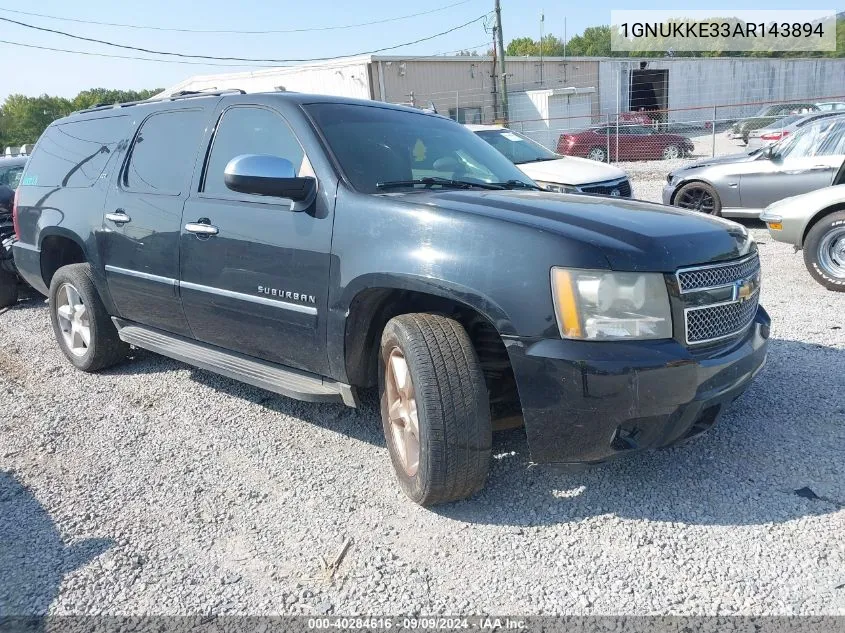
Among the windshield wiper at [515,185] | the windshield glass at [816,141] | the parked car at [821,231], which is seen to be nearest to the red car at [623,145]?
the windshield glass at [816,141]

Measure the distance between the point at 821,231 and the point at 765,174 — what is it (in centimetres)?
322

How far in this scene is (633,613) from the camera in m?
2.43

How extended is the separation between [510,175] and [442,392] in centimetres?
185

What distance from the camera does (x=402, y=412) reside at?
3.26m

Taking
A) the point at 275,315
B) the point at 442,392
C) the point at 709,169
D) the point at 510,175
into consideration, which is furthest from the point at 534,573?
the point at 709,169

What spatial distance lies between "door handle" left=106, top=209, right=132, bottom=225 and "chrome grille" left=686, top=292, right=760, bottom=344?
339 centimetres

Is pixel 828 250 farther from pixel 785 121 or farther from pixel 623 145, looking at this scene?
pixel 785 121

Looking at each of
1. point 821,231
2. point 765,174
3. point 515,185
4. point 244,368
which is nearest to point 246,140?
point 244,368

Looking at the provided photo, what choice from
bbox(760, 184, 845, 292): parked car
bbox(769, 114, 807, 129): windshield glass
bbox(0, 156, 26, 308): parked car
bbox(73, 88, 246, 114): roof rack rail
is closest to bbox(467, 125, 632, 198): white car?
bbox(760, 184, 845, 292): parked car

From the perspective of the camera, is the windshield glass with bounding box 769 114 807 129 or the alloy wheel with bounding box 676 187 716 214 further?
the windshield glass with bounding box 769 114 807 129

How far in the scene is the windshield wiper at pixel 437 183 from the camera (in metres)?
3.51

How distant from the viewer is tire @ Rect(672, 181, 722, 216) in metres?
10.0

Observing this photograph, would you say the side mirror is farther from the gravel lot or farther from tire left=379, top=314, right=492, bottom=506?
the gravel lot

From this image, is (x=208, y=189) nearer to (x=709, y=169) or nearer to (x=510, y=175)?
(x=510, y=175)
